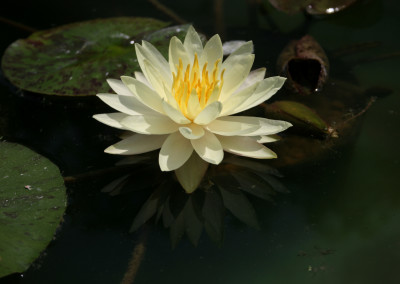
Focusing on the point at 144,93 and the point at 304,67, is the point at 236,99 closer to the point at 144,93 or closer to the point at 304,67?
the point at 144,93

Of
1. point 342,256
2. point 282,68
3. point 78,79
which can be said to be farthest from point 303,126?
point 78,79

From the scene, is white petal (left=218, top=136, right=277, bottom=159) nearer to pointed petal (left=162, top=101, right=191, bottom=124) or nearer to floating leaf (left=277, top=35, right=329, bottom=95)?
pointed petal (left=162, top=101, right=191, bottom=124)

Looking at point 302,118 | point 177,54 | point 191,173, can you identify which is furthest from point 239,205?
point 177,54

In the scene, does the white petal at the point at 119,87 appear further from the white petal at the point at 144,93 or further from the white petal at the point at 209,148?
the white petal at the point at 209,148

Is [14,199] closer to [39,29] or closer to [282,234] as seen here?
[282,234]

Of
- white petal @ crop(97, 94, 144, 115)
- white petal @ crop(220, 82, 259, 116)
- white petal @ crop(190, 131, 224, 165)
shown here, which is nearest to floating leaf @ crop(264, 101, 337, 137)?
white petal @ crop(220, 82, 259, 116)

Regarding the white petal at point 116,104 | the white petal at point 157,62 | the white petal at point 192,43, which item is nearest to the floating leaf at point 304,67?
the white petal at point 192,43
